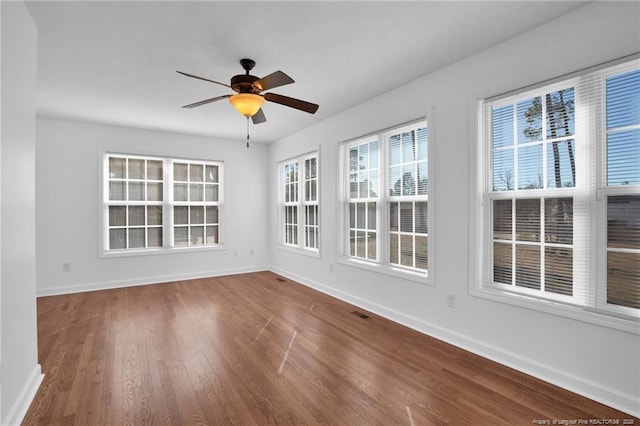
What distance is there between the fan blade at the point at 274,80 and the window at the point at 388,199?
1.70m

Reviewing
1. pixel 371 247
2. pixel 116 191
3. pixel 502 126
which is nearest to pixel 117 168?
pixel 116 191

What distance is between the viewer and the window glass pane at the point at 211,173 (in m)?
6.27

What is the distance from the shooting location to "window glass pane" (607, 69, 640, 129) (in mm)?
2086

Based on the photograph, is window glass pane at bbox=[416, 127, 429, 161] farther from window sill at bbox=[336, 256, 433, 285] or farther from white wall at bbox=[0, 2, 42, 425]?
white wall at bbox=[0, 2, 42, 425]

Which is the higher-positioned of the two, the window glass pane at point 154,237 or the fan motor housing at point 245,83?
the fan motor housing at point 245,83

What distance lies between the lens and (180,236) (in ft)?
19.7

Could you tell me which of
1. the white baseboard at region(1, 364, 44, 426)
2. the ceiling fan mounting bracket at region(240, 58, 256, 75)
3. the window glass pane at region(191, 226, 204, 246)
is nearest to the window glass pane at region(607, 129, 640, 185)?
the ceiling fan mounting bracket at region(240, 58, 256, 75)

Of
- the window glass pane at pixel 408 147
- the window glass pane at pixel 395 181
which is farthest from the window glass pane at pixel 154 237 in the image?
the window glass pane at pixel 408 147

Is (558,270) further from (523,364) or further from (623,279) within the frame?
(523,364)

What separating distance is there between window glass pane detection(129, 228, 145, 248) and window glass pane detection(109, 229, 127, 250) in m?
0.09

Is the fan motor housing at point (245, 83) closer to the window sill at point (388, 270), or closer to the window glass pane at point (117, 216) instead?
the window sill at point (388, 270)

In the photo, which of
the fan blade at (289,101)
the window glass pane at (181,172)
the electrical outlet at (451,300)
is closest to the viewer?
the fan blade at (289,101)

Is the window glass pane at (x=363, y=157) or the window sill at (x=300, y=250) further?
the window sill at (x=300, y=250)

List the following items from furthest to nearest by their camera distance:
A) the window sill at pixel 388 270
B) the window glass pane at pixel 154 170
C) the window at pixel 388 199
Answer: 1. the window glass pane at pixel 154 170
2. the window at pixel 388 199
3. the window sill at pixel 388 270
